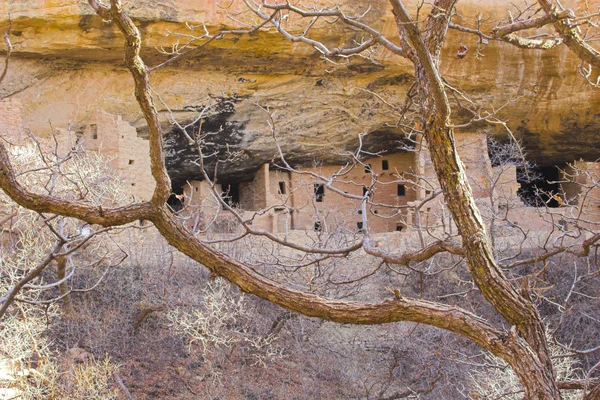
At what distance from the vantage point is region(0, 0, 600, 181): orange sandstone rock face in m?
10.8

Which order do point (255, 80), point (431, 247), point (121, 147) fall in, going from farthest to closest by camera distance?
point (255, 80), point (121, 147), point (431, 247)

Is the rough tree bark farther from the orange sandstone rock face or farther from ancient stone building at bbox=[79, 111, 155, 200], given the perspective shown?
ancient stone building at bbox=[79, 111, 155, 200]

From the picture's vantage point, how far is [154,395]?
8672 mm

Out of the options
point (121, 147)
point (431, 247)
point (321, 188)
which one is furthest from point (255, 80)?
point (431, 247)

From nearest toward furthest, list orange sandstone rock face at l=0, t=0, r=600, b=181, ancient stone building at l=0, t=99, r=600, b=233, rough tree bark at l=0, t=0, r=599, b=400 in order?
rough tree bark at l=0, t=0, r=599, b=400
orange sandstone rock face at l=0, t=0, r=600, b=181
ancient stone building at l=0, t=99, r=600, b=233

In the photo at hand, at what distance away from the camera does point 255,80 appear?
40.9 feet

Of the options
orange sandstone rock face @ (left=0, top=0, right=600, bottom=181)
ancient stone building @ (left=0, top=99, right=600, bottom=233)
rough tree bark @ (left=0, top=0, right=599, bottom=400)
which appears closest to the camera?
rough tree bark @ (left=0, top=0, right=599, bottom=400)

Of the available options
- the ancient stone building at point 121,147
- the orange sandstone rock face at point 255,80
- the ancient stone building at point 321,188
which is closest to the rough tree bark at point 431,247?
the ancient stone building at point 321,188

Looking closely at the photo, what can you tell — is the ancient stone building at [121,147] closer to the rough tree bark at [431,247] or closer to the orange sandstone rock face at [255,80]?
the orange sandstone rock face at [255,80]

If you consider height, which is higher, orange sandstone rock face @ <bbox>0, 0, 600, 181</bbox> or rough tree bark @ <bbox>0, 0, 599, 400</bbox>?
orange sandstone rock face @ <bbox>0, 0, 600, 181</bbox>

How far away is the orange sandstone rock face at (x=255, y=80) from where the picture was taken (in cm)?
1083

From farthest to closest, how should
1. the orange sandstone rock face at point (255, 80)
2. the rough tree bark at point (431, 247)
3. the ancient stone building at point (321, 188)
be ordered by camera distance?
the ancient stone building at point (321, 188)
the orange sandstone rock face at point (255, 80)
the rough tree bark at point (431, 247)

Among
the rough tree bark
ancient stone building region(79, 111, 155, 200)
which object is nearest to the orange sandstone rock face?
ancient stone building region(79, 111, 155, 200)

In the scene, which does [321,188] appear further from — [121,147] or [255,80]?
[121,147]
